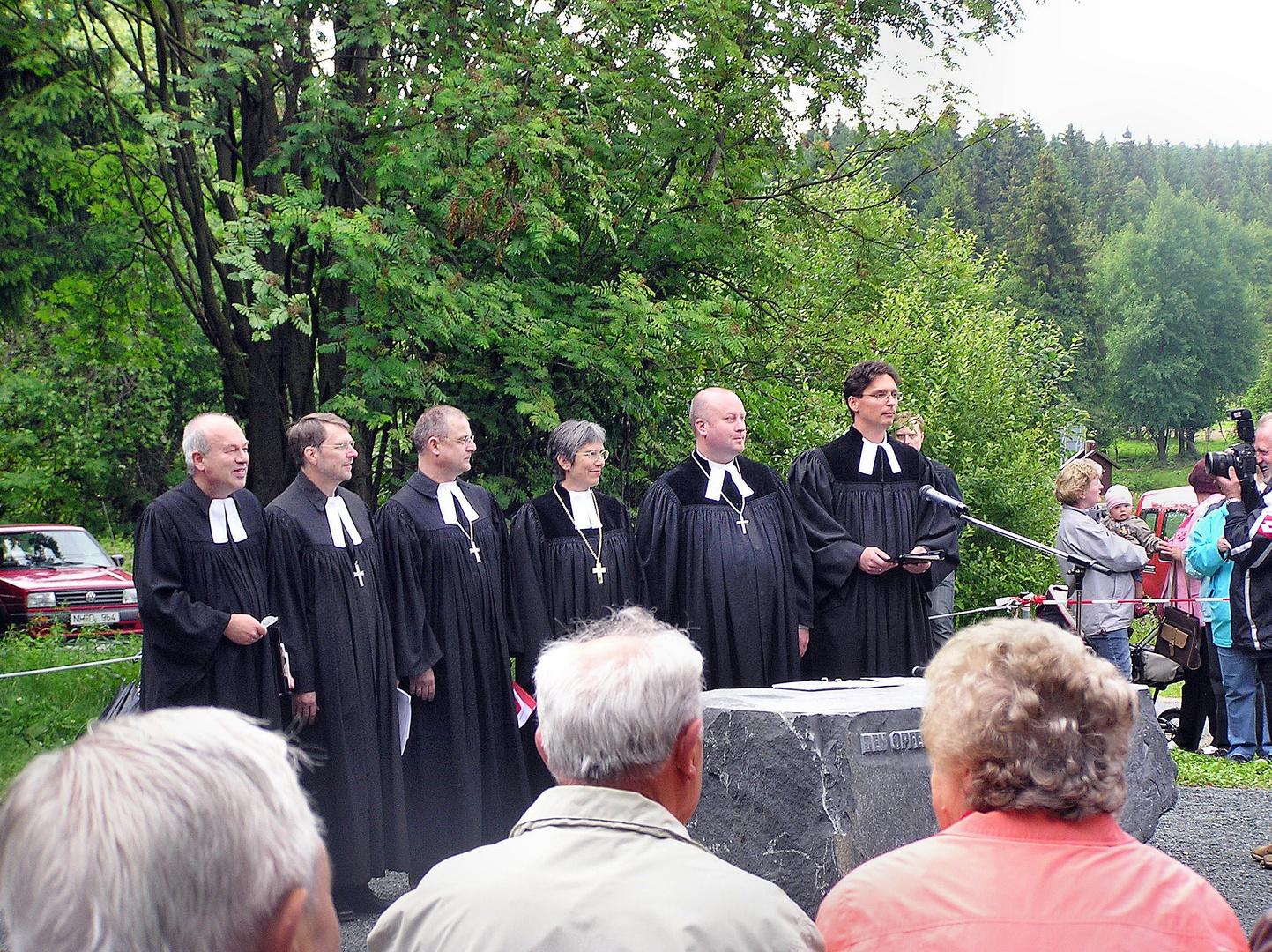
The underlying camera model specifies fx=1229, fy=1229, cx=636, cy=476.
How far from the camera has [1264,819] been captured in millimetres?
6484

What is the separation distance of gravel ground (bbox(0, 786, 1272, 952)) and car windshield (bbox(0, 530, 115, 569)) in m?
10.5

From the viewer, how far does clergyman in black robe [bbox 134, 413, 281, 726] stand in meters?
5.20

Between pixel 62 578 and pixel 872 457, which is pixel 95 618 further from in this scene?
pixel 872 457

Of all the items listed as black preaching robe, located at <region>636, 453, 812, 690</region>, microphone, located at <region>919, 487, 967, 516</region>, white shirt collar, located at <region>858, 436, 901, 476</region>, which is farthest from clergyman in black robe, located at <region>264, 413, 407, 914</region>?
microphone, located at <region>919, 487, 967, 516</region>

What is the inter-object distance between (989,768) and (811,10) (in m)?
7.42

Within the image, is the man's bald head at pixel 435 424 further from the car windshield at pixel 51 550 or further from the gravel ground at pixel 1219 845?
the car windshield at pixel 51 550

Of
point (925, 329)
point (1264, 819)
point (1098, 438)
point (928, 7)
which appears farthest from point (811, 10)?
point (1098, 438)

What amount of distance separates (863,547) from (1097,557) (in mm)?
2895

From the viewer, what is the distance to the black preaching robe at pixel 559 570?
6223 millimetres

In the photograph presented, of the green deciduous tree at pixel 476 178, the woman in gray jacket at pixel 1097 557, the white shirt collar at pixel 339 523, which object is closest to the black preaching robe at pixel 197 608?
the white shirt collar at pixel 339 523

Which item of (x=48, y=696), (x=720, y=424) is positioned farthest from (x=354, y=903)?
(x=48, y=696)

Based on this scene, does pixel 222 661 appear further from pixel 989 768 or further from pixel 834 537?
pixel 989 768

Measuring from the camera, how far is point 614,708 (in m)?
2.10

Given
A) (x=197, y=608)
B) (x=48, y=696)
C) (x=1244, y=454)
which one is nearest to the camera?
(x=197, y=608)
